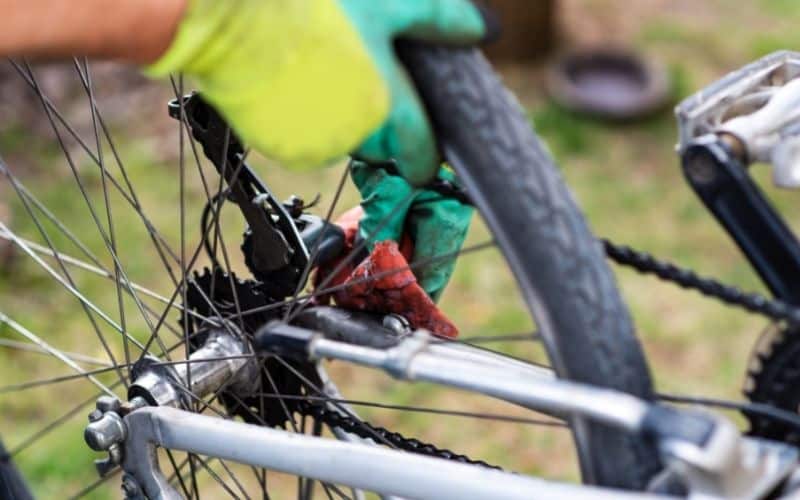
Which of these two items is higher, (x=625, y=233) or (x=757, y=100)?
(x=757, y=100)

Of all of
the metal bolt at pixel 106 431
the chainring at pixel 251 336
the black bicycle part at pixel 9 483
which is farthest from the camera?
the black bicycle part at pixel 9 483

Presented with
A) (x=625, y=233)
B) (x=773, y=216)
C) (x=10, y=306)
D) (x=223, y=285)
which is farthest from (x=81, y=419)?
(x=773, y=216)

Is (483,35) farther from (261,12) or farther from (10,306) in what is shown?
(10,306)

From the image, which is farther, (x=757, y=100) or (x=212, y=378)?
(x=212, y=378)

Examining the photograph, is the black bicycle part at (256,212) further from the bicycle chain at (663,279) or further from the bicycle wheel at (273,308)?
the bicycle chain at (663,279)

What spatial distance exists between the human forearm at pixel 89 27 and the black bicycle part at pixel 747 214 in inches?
15.7

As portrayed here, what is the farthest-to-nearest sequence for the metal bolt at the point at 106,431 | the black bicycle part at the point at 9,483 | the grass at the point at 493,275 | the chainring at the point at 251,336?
the grass at the point at 493,275 → the black bicycle part at the point at 9,483 → the chainring at the point at 251,336 → the metal bolt at the point at 106,431

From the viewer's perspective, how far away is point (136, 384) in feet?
3.93

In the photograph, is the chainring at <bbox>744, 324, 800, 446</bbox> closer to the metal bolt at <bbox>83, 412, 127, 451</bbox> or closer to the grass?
the metal bolt at <bbox>83, 412, 127, 451</bbox>

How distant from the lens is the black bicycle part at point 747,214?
86 cm

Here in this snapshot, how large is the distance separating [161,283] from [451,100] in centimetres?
187

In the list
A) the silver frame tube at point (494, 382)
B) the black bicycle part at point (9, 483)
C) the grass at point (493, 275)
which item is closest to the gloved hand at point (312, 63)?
the silver frame tube at point (494, 382)

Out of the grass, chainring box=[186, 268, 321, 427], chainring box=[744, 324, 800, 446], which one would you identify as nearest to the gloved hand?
chainring box=[744, 324, 800, 446]

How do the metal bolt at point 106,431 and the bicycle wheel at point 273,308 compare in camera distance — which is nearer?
the bicycle wheel at point 273,308
